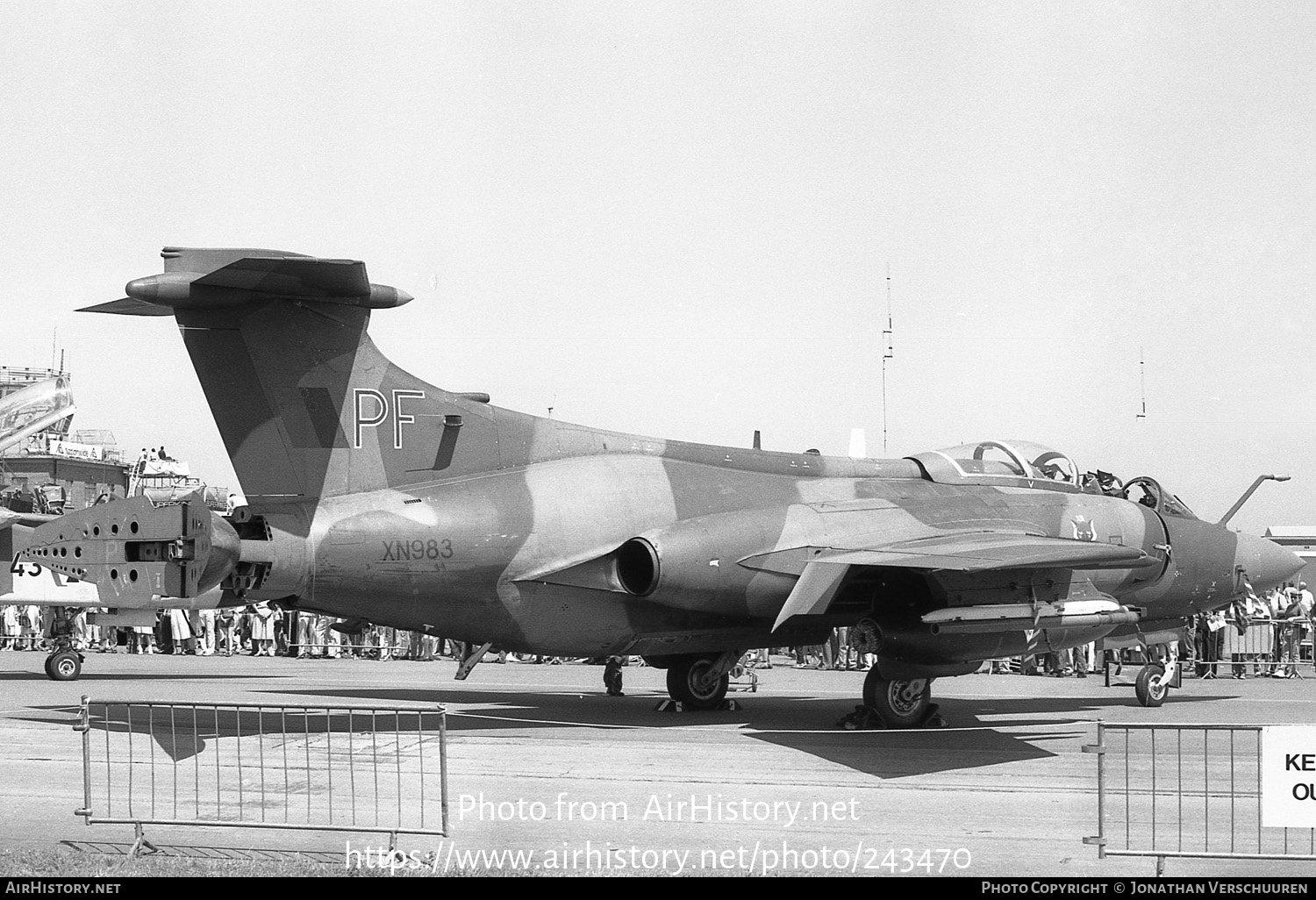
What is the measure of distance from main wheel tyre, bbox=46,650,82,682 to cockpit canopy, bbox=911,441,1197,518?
13.9 meters

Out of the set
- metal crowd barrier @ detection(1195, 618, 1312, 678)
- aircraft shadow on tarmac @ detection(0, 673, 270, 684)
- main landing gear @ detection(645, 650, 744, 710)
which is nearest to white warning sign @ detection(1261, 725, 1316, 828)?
main landing gear @ detection(645, 650, 744, 710)

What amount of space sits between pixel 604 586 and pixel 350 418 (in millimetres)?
3219

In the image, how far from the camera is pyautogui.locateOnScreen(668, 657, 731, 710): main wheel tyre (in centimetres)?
1611

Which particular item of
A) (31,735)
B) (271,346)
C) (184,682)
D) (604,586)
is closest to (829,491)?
(604,586)

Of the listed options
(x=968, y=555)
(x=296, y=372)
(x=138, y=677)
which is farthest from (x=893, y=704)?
(x=138, y=677)

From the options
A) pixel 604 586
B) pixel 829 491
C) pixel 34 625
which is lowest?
pixel 34 625

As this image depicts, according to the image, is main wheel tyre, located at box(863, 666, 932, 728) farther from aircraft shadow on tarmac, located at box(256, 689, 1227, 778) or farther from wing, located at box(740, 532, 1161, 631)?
wing, located at box(740, 532, 1161, 631)

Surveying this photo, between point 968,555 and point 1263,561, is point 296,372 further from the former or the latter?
point 1263,561

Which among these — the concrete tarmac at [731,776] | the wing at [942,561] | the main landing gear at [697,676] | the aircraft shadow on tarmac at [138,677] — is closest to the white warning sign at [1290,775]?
the concrete tarmac at [731,776]

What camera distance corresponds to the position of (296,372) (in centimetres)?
1295

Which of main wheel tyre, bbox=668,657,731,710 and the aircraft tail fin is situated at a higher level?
the aircraft tail fin

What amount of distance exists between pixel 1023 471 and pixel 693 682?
5066mm

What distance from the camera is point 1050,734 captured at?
14.3 meters

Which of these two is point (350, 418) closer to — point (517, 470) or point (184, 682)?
point (517, 470)
